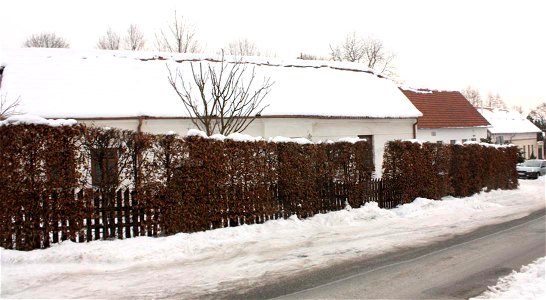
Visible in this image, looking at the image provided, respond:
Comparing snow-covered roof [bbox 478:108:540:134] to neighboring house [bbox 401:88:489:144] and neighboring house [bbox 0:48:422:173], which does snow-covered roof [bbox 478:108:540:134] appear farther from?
neighboring house [bbox 0:48:422:173]

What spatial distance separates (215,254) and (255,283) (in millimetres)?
2120

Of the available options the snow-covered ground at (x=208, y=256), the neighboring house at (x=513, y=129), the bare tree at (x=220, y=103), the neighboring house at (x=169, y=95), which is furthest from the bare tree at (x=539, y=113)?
the snow-covered ground at (x=208, y=256)

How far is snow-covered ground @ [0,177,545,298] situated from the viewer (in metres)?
6.79

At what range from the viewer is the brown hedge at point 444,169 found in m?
15.5

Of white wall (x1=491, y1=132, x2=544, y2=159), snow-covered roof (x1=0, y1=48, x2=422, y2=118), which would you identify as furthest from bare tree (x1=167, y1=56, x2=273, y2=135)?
white wall (x1=491, y1=132, x2=544, y2=159)

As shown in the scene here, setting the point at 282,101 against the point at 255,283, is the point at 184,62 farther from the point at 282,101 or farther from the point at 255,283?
the point at 255,283

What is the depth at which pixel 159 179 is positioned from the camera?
392 inches

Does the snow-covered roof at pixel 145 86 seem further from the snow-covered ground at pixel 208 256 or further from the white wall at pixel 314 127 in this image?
the snow-covered ground at pixel 208 256

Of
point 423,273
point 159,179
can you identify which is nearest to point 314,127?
point 159,179

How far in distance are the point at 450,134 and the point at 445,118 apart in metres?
1.22

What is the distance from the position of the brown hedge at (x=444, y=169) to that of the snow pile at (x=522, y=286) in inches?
312

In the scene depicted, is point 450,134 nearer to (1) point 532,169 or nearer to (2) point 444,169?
(1) point 532,169

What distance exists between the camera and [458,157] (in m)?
18.5

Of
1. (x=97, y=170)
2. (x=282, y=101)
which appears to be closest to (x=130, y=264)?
Answer: (x=97, y=170)
